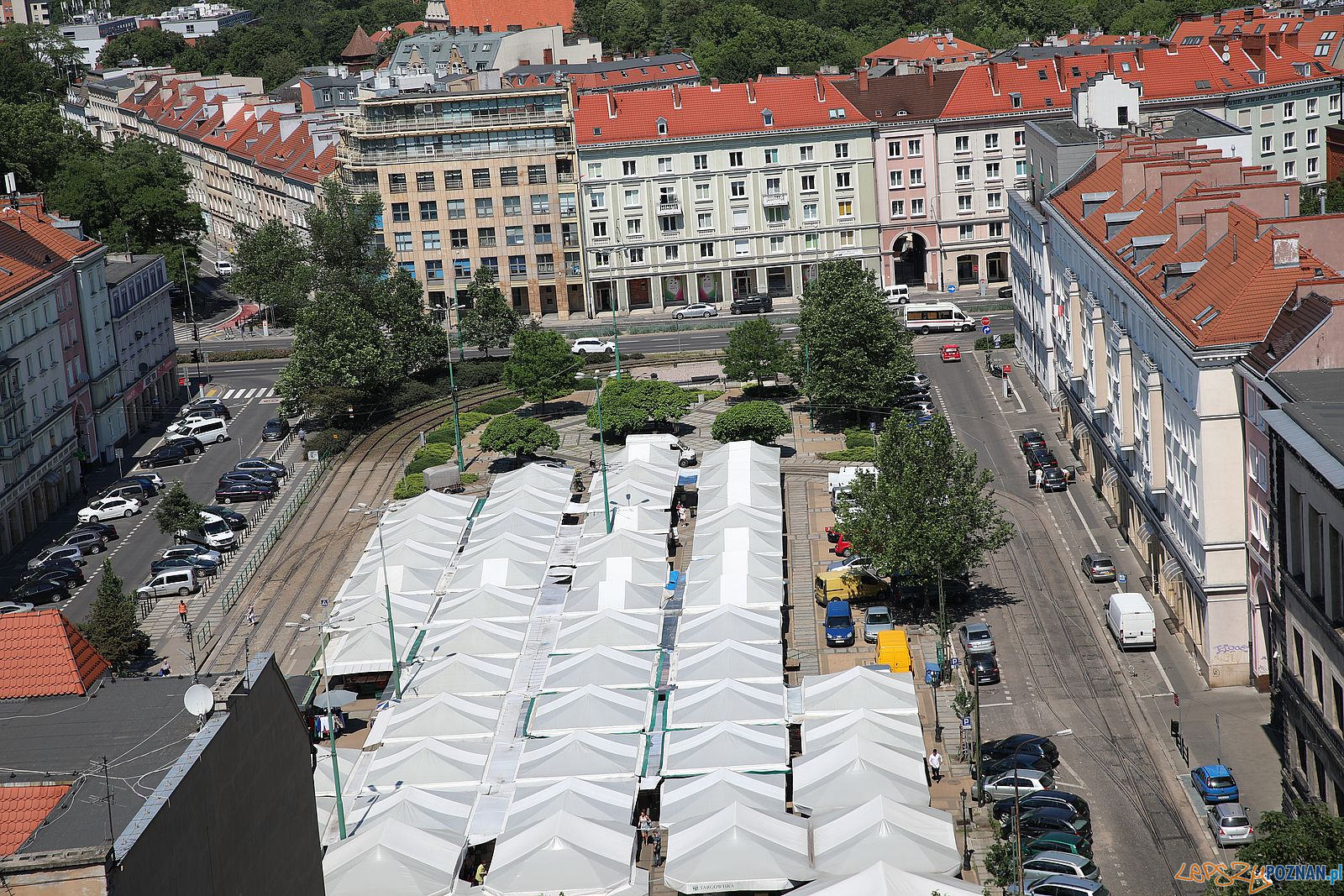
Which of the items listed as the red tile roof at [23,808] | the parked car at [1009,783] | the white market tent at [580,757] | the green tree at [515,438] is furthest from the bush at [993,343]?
the red tile roof at [23,808]

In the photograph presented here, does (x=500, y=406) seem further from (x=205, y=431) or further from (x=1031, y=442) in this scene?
(x=1031, y=442)

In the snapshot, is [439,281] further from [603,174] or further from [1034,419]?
[1034,419]

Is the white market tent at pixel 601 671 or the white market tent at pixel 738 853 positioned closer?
the white market tent at pixel 738 853

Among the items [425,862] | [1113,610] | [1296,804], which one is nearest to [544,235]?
[1113,610]

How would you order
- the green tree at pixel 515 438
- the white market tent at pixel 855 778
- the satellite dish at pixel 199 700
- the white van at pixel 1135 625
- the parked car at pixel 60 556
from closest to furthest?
the satellite dish at pixel 199 700
the white market tent at pixel 855 778
the white van at pixel 1135 625
the parked car at pixel 60 556
the green tree at pixel 515 438

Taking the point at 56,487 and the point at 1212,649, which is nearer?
the point at 1212,649

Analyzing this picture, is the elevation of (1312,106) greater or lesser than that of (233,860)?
greater

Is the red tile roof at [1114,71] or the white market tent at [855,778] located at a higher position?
the red tile roof at [1114,71]

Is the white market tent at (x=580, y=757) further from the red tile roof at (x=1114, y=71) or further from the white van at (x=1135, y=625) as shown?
the red tile roof at (x=1114, y=71)

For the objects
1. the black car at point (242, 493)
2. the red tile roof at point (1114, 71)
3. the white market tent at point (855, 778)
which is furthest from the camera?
the red tile roof at point (1114, 71)
